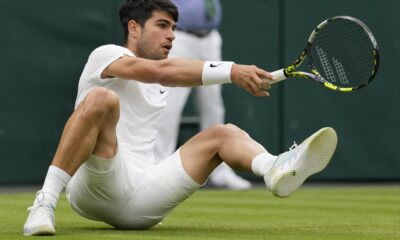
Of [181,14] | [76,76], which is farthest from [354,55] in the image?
[76,76]

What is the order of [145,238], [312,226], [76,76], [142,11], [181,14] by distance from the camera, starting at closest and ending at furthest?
[145,238] < [142,11] < [312,226] < [181,14] < [76,76]

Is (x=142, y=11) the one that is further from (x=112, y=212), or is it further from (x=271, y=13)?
(x=271, y=13)

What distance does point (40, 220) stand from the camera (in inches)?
199

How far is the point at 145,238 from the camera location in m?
5.14

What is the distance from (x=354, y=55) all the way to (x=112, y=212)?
1681 millimetres

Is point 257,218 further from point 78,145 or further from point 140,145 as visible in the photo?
point 78,145

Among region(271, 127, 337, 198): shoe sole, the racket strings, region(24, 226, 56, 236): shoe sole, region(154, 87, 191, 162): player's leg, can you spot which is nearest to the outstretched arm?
region(271, 127, 337, 198): shoe sole

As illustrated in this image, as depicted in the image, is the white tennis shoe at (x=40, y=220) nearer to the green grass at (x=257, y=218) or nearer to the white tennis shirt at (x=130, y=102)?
the green grass at (x=257, y=218)

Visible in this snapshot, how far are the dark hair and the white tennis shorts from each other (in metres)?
0.74

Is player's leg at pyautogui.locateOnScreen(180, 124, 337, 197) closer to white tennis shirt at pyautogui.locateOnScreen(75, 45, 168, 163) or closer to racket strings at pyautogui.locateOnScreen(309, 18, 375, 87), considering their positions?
white tennis shirt at pyautogui.locateOnScreen(75, 45, 168, 163)

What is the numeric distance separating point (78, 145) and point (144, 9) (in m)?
0.98

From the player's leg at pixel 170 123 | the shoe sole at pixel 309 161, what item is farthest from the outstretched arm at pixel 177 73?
the player's leg at pixel 170 123

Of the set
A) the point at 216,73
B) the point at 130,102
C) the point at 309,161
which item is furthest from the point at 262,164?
the point at 130,102

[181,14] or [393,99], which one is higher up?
[181,14]
